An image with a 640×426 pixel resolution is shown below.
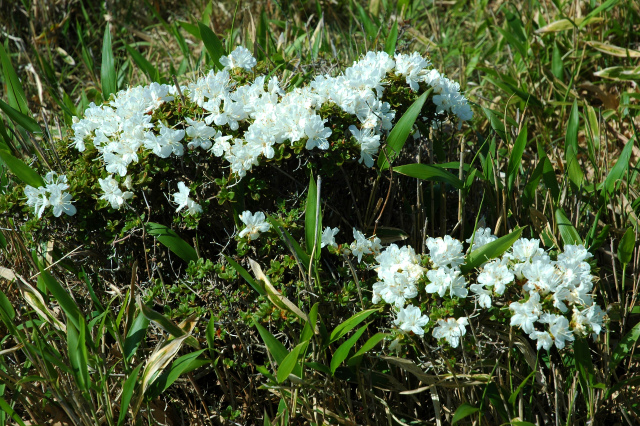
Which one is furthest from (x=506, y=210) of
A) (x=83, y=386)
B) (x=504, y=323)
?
(x=83, y=386)

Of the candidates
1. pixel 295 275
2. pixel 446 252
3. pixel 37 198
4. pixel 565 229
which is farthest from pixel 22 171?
pixel 565 229

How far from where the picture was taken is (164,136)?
1.64m

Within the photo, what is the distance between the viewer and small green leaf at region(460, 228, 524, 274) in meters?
1.51

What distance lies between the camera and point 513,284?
149cm

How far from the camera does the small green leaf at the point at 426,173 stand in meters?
1.66

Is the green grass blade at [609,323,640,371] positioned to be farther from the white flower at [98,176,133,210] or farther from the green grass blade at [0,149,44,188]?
the green grass blade at [0,149,44,188]

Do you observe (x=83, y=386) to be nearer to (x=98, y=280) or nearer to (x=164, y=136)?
(x=98, y=280)

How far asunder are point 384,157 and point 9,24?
3189mm

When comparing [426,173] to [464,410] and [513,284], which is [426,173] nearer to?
[513,284]

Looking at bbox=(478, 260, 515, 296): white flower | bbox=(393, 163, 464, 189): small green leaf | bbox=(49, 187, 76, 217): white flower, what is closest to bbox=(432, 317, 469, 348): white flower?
bbox=(478, 260, 515, 296): white flower

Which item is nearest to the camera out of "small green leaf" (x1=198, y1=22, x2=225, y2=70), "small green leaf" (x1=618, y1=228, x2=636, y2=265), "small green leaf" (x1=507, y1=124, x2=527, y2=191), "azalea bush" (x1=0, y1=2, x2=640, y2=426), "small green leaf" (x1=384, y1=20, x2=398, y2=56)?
"azalea bush" (x1=0, y1=2, x2=640, y2=426)

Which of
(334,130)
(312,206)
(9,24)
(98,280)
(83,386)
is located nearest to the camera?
(83,386)

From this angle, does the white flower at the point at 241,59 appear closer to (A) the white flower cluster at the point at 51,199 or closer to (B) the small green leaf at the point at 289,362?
(A) the white flower cluster at the point at 51,199

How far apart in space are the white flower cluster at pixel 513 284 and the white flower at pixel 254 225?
0.34 metres
